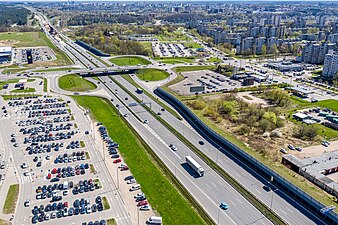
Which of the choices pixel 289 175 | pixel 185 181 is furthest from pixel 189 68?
pixel 185 181

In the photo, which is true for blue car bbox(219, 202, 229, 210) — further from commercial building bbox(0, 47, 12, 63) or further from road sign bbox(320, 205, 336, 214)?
commercial building bbox(0, 47, 12, 63)

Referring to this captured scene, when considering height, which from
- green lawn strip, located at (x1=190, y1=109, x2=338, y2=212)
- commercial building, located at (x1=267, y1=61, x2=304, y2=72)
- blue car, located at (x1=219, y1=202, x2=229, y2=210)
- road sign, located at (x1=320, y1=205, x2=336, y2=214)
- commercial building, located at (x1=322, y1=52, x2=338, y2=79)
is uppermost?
commercial building, located at (x1=322, y1=52, x2=338, y2=79)

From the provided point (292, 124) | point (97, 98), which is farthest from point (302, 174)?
point (97, 98)

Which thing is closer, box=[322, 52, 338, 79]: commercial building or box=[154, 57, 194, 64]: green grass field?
box=[322, 52, 338, 79]: commercial building

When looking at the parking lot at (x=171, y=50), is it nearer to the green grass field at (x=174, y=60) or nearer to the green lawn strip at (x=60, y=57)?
the green grass field at (x=174, y=60)

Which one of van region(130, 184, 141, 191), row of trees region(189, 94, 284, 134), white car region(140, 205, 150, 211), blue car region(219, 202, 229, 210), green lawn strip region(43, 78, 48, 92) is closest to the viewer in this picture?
white car region(140, 205, 150, 211)

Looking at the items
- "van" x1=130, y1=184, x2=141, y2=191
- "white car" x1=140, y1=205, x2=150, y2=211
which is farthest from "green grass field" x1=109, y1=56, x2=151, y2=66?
"white car" x1=140, y1=205, x2=150, y2=211

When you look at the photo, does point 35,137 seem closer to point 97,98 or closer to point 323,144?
point 97,98

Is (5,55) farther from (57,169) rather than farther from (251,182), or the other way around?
(251,182)

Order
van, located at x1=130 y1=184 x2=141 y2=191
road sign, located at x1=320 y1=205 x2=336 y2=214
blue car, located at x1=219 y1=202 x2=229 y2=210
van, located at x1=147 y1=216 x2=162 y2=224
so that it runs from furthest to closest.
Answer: van, located at x1=130 y1=184 x2=141 y2=191 < blue car, located at x1=219 y1=202 x2=229 y2=210 < road sign, located at x1=320 y1=205 x2=336 y2=214 < van, located at x1=147 y1=216 x2=162 y2=224
